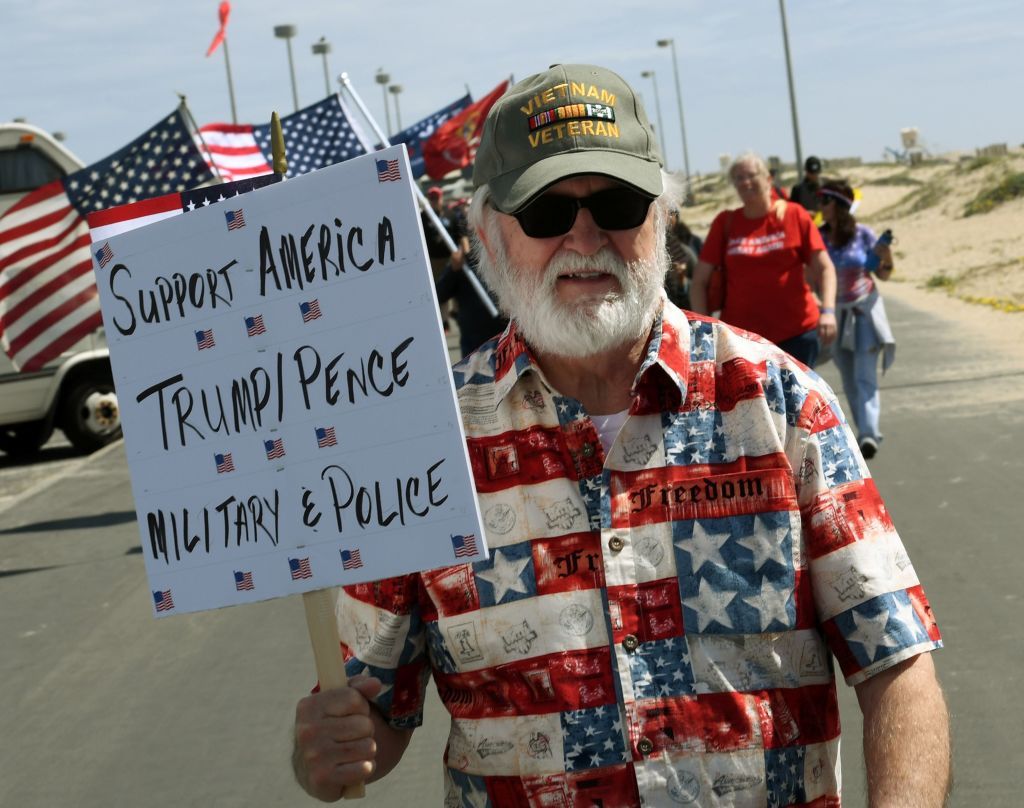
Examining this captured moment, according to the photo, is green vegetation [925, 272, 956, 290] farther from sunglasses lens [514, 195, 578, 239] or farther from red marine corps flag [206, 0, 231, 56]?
sunglasses lens [514, 195, 578, 239]

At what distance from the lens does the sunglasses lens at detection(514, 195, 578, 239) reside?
2479 millimetres

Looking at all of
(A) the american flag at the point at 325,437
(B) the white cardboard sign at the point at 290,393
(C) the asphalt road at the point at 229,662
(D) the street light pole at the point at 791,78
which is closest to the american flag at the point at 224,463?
(B) the white cardboard sign at the point at 290,393

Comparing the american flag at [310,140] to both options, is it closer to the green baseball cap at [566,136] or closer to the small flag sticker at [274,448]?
the green baseball cap at [566,136]

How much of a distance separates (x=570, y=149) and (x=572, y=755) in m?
1.00

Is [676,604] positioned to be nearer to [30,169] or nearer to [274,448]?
[274,448]

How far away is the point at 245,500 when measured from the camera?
7.37 feet

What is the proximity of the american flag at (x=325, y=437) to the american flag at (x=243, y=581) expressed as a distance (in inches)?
9.2

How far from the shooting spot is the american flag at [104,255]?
239 centimetres

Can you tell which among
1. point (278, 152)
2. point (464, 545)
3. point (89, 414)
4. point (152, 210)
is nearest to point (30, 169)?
point (89, 414)

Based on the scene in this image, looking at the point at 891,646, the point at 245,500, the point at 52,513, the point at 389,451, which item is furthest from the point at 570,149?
the point at 52,513

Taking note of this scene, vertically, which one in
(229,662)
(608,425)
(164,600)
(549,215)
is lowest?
(229,662)

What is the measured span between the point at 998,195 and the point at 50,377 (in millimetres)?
38677

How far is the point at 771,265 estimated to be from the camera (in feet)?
27.3

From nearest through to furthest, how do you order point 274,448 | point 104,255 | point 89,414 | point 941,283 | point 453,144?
point 274,448 → point 104,255 → point 89,414 → point 453,144 → point 941,283
